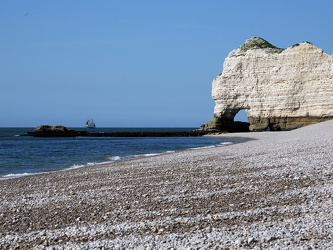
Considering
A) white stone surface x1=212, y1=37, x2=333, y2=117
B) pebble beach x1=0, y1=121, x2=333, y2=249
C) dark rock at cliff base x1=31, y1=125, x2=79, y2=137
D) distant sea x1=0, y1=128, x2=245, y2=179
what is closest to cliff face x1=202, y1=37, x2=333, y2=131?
white stone surface x1=212, y1=37, x2=333, y2=117

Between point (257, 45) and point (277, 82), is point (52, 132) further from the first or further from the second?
point (277, 82)

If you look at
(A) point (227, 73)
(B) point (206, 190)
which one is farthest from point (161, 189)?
(A) point (227, 73)

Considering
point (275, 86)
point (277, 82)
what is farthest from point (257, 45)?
point (275, 86)

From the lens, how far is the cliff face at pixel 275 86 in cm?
5800

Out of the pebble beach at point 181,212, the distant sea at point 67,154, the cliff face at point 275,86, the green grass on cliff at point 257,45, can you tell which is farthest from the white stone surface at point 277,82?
the pebble beach at point 181,212

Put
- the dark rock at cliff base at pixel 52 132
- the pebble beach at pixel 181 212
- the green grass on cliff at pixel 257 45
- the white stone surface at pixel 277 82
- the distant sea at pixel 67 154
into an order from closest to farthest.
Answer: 1. the pebble beach at pixel 181 212
2. the distant sea at pixel 67 154
3. the white stone surface at pixel 277 82
4. the green grass on cliff at pixel 257 45
5. the dark rock at cliff base at pixel 52 132

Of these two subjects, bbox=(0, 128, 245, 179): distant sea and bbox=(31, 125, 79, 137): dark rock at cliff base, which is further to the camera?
bbox=(31, 125, 79, 137): dark rock at cliff base

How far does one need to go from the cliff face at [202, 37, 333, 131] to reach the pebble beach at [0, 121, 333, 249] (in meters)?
49.8

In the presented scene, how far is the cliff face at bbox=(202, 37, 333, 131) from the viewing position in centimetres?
5800

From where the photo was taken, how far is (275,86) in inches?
2446

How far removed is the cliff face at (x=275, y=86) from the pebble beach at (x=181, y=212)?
49.8 metres

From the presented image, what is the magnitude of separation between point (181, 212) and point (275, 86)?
190 ft

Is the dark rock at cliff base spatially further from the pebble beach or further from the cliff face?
the pebble beach

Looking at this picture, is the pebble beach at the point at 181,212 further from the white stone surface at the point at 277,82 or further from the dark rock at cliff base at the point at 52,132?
the dark rock at cliff base at the point at 52,132
